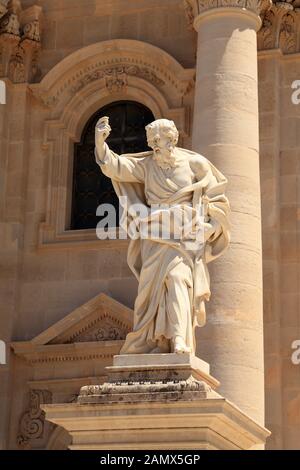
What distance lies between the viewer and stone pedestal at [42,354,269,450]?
10.8 metres

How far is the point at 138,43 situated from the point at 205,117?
4689 mm

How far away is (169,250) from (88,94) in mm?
10920

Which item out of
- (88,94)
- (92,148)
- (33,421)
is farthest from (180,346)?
(88,94)

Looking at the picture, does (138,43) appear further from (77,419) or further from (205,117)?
(77,419)

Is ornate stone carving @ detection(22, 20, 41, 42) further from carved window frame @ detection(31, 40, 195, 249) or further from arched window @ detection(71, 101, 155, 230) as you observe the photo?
arched window @ detection(71, 101, 155, 230)

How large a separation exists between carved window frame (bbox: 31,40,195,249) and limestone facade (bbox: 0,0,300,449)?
24mm

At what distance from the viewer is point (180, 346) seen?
11312 mm

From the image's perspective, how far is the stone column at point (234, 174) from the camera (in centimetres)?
1622

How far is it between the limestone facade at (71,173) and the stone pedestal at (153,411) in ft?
17.6

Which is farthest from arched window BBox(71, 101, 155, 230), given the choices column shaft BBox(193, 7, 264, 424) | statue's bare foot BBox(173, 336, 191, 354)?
statue's bare foot BBox(173, 336, 191, 354)

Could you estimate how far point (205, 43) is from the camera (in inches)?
717

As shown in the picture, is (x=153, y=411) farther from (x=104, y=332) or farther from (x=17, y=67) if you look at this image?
(x=17, y=67)

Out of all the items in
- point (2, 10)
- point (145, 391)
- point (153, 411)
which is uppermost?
point (2, 10)
